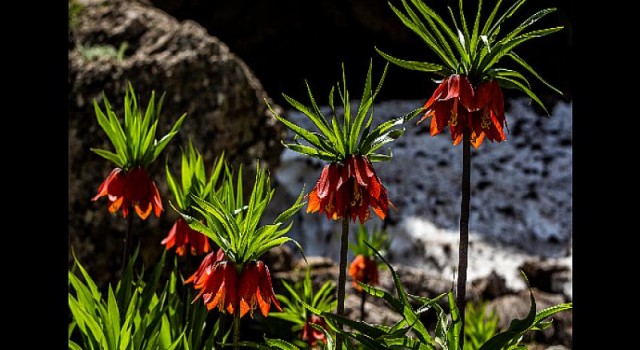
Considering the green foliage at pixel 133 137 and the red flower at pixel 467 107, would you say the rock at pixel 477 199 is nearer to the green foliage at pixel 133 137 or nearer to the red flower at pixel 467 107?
the green foliage at pixel 133 137

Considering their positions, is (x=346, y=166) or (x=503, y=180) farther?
(x=503, y=180)

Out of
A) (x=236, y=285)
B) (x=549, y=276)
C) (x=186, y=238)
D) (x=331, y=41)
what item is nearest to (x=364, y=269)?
(x=186, y=238)

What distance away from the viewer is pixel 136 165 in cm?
185

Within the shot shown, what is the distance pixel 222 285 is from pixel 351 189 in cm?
30

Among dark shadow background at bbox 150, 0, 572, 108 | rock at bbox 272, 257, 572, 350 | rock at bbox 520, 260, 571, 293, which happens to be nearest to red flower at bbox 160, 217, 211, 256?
rock at bbox 272, 257, 572, 350

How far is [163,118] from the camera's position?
3512mm

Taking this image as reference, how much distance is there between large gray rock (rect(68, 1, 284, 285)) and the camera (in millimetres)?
3365

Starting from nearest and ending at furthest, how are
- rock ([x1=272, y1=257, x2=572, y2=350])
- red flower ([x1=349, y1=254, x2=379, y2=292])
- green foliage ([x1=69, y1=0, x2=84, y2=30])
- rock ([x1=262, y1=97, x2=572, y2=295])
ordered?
1. red flower ([x1=349, y1=254, x2=379, y2=292])
2. rock ([x1=272, y1=257, x2=572, y2=350])
3. green foliage ([x1=69, y1=0, x2=84, y2=30])
4. rock ([x1=262, y1=97, x2=572, y2=295])

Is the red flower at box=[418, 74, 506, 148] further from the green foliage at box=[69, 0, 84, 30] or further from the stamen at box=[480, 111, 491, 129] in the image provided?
the green foliage at box=[69, 0, 84, 30]

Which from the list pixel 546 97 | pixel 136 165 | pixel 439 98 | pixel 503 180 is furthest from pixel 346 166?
pixel 546 97

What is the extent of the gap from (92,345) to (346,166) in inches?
28.9

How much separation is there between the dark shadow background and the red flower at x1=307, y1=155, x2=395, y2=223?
8.22 m

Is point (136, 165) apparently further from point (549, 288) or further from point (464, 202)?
point (549, 288)
